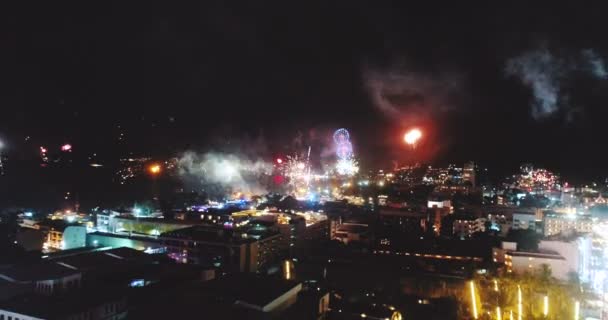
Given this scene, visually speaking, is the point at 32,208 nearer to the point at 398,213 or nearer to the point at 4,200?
the point at 4,200

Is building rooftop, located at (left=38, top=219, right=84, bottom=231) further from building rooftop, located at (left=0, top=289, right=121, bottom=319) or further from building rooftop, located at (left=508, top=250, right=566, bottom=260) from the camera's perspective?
building rooftop, located at (left=508, top=250, right=566, bottom=260)

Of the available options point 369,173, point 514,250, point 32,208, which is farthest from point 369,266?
point 369,173

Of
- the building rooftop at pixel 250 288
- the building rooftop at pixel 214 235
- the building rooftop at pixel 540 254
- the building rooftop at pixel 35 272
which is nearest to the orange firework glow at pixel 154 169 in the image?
the building rooftop at pixel 214 235

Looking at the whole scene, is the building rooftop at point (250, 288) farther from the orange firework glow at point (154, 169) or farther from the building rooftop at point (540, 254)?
the orange firework glow at point (154, 169)

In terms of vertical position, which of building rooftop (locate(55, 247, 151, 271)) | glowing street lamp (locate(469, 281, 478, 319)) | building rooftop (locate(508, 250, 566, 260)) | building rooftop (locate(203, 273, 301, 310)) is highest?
building rooftop (locate(508, 250, 566, 260))

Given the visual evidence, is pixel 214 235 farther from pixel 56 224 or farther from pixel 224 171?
pixel 224 171

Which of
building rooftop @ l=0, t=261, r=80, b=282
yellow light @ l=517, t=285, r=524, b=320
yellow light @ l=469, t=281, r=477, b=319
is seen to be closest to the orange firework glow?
building rooftop @ l=0, t=261, r=80, b=282

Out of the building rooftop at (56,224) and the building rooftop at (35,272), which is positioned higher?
the building rooftop at (56,224)

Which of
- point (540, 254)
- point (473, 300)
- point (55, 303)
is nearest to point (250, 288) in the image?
point (55, 303)
